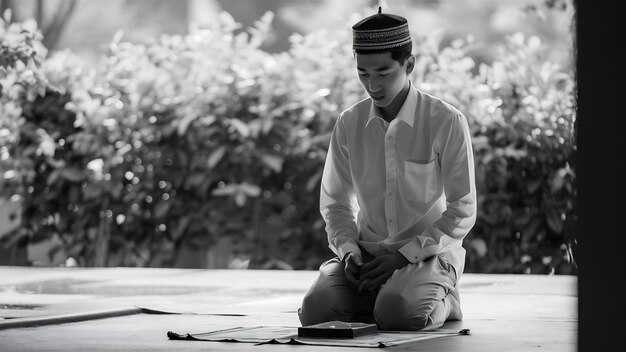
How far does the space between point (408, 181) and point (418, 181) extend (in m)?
0.03

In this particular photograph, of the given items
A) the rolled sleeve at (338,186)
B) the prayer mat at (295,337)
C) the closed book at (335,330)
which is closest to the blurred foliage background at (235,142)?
the rolled sleeve at (338,186)

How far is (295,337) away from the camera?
290cm

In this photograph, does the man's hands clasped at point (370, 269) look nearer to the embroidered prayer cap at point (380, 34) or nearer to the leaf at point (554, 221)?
the embroidered prayer cap at point (380, 34)

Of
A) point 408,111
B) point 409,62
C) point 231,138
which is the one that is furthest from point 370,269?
point 231,138

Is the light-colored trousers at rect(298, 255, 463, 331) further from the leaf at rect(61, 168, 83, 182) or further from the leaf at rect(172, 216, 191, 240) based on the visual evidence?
the leaf at rect(61, 168, 83, 182)

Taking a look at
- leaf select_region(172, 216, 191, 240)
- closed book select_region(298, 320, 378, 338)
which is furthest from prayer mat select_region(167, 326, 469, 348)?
leaf select_region(172, 216, 191, 240)

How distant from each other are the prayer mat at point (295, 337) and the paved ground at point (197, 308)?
5cm

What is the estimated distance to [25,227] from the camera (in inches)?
267

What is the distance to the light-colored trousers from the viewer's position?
3105 mm

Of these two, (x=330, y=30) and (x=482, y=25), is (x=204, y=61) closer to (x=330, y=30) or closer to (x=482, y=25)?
(x=330, y=30)

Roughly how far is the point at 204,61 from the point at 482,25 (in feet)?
5.33

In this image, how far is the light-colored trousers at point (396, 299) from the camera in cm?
311

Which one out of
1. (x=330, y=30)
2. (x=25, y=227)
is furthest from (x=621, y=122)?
(x=25, y=227)

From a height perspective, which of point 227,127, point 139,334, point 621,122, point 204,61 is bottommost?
point 139,334
